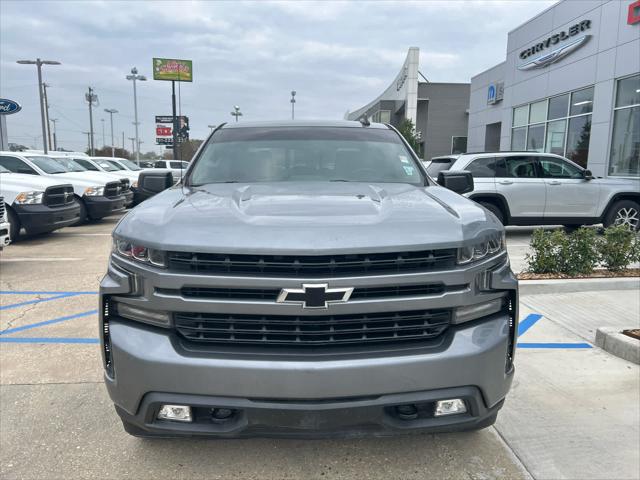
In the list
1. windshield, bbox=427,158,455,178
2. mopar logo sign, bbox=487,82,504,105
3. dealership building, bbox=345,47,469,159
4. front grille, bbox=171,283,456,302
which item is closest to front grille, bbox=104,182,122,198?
windshield, bbox=427,158,455,178

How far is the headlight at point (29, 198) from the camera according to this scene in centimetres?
890

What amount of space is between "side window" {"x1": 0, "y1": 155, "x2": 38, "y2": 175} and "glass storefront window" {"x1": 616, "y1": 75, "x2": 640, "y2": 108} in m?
15.2

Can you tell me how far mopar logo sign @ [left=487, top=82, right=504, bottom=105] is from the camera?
24547 mm

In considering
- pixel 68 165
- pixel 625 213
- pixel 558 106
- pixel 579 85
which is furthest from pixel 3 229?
pixel 558 106

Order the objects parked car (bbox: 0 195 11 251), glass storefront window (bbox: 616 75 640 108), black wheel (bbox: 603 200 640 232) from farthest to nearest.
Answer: glass storefront window (bbox: 616 75 640 108)
black wheel (bbox: 603 200 640 232)
parked car (bbox: 0 195 11 251)

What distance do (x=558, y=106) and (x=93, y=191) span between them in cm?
1508

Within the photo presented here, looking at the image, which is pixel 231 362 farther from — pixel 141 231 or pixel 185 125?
pixel 185 125

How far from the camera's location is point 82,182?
11727 mm

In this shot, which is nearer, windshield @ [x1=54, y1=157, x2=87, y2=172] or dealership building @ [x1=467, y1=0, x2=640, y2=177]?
dealership building @ [x1=467, y1=0, x2=640, y2=177]

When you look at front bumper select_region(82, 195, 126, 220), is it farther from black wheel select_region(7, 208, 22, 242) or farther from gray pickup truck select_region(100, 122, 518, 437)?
gray pickup truck select_region(100, 122, 518, 437)

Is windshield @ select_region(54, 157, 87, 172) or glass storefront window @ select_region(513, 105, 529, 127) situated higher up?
glass storefront window @ select_region(513, 105, 529, 127)

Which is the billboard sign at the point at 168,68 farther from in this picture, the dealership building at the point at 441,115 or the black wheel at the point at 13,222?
the black wheel at the point at 13,222

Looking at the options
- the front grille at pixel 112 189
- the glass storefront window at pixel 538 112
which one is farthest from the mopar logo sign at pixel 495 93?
the front grille at pixel 112 189

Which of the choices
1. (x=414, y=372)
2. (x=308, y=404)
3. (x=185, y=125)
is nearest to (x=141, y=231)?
(x=308, y=404)
